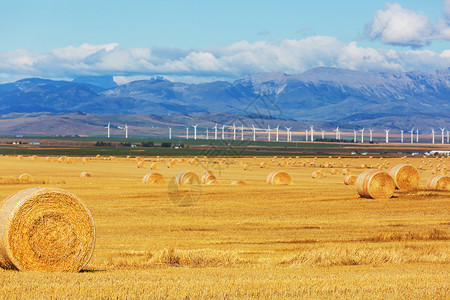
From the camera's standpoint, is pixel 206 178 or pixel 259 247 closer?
pixel 259 247

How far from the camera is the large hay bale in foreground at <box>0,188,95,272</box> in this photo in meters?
14.4

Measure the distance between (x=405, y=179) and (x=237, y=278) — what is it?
951 inches

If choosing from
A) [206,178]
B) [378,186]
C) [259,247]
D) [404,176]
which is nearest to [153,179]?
[206,178]

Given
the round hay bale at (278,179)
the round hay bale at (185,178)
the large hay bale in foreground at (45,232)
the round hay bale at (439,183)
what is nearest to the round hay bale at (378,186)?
the round hay bale at (439,183)

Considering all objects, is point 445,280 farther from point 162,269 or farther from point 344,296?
point 162,269

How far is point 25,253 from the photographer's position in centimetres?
1443

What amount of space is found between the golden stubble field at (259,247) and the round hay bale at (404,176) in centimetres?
74

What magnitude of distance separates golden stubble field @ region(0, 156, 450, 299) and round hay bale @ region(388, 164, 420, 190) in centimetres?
74

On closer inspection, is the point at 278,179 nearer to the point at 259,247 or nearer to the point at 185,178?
the point at 185,178

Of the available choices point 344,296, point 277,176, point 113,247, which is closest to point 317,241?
point 113,247

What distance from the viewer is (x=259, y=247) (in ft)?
65.5

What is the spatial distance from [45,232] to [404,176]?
2437 cm

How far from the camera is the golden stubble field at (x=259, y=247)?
12445 millimetres

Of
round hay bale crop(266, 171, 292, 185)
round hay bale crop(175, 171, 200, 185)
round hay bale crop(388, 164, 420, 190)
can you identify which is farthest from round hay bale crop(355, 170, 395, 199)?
round hay bale crop(175, 171, 200, 185)
